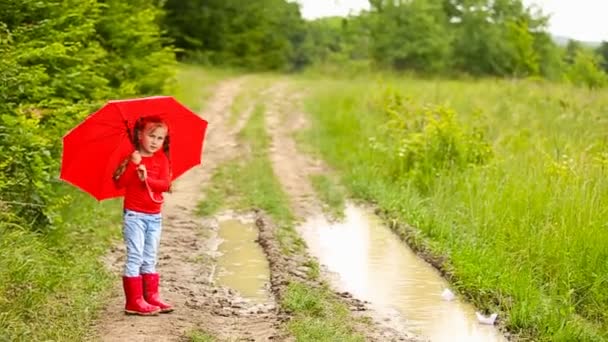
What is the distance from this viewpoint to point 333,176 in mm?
15102

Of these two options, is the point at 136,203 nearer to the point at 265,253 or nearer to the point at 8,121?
the point at 8,121

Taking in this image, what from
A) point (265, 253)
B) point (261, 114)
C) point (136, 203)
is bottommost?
point (261, 114)

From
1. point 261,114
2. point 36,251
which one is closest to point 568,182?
point 36,251

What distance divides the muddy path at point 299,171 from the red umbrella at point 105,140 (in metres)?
2.32

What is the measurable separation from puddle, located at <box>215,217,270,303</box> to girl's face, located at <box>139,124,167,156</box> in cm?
176

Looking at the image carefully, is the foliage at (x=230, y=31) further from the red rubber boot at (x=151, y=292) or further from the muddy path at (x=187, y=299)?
the red rubber boot at (x=151, y=292)

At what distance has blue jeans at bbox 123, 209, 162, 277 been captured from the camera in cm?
735

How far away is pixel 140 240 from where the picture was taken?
24.2 feet

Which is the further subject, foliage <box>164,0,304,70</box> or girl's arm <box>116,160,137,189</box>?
foliage <box>164,0,304,70</box>

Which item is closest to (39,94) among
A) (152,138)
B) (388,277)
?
(152,138)

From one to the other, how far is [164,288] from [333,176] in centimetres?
703

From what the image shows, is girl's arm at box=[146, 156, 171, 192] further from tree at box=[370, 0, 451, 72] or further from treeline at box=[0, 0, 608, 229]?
tree at box=[370, 0, 451, 72]

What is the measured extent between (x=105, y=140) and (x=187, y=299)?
5.47 feet

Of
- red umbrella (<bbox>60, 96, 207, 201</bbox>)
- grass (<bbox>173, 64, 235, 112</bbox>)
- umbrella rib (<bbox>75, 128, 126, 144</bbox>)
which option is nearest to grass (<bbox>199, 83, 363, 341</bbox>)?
red umbrella (<bbox>60, 96, 207, 201</bbox>)
